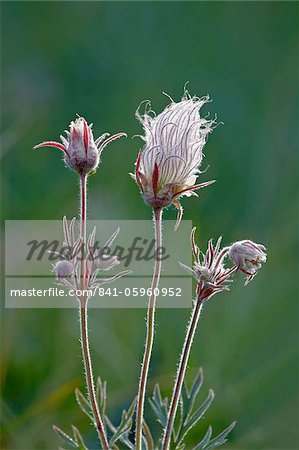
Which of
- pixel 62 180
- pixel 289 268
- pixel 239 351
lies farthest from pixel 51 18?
pixel 239 351

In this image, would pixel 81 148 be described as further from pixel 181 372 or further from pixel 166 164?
pixel 181 372

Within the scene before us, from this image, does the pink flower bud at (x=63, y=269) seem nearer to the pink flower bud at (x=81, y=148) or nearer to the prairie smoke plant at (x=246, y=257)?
the pink flower bud at (x=81, y=148)

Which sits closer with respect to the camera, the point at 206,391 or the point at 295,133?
the point at 206,391

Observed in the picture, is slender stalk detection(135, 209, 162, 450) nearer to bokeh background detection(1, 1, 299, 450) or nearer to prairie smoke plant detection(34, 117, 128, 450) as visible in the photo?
prairie smoke plant detection(34, 117, 128, 450)

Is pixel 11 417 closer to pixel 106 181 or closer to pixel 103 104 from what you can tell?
pixel 106 181

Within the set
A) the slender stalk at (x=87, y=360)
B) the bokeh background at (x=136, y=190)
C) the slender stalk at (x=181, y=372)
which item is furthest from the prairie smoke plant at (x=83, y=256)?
the bokeh background at (x=136, y=190)
